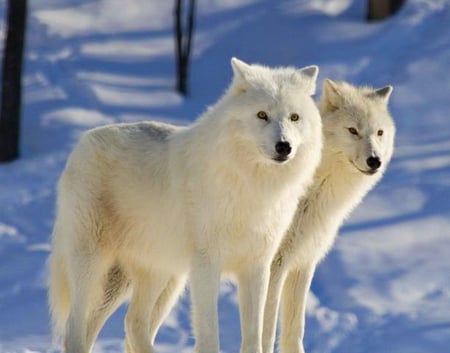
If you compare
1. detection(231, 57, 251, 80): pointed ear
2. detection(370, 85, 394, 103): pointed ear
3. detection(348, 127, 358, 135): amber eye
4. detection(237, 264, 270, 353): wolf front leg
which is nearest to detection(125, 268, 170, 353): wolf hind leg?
detection(237, 264, 270, 353): wolf front leg

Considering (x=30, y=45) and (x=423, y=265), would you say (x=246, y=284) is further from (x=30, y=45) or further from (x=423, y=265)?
(x=30, y=45)

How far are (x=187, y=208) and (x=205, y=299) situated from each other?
52 cm

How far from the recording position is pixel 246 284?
662cm

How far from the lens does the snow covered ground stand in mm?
10094

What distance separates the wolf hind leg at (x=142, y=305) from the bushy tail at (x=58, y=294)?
41 centimetres

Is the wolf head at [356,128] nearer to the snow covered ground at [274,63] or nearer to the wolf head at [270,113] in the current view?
the wolf head at [270,113]

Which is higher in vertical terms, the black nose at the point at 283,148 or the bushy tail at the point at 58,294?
the black nose at the point at 283,148

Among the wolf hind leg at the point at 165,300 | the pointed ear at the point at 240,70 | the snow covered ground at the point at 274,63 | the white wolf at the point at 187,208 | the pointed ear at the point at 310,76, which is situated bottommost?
the snow covered ground at the point at 274,63

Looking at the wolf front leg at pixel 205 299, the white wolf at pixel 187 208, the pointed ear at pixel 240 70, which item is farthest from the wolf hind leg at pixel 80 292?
the pointed ear at pixel 240 70

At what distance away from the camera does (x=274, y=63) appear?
1625 cm

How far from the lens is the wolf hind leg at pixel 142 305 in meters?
7.40

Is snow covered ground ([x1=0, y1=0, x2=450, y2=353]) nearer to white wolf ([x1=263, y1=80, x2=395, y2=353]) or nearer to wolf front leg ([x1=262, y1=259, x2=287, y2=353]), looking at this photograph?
white wolf ([x1=263, y1=80, x2=395, y2=353])

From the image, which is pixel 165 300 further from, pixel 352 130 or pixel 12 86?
pixel 12 86

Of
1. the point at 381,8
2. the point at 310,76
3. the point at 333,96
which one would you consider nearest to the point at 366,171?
the point at 333,96
